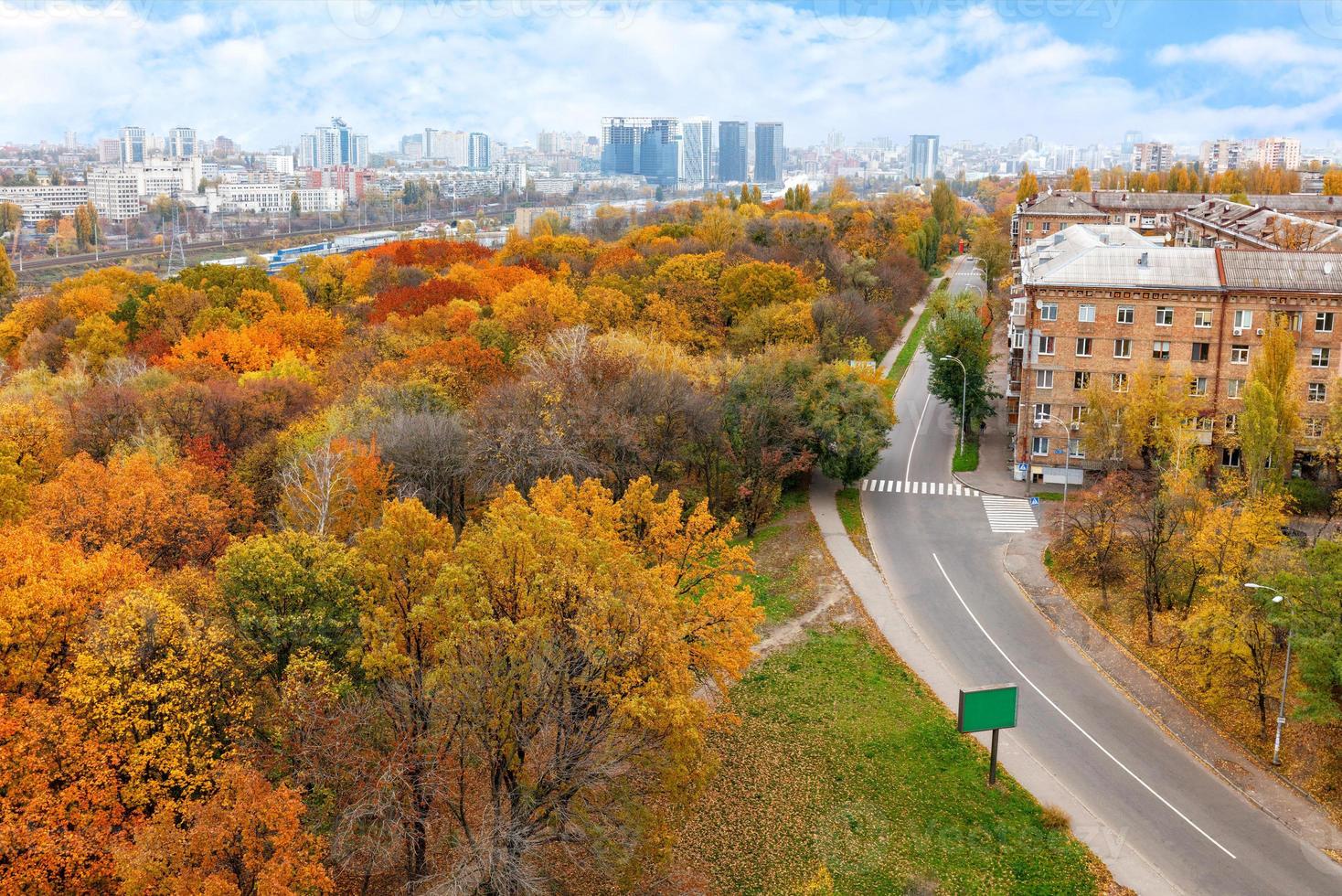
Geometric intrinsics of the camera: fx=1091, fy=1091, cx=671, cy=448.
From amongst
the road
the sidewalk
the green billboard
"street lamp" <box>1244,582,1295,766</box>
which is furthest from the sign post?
"street lamp" <box>1244,582,1295,766</box>

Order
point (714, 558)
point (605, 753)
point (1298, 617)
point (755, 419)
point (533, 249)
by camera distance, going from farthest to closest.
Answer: point (533, 249), point (755, 419), point (714, 558), point (1298, 617), point (605, 753)

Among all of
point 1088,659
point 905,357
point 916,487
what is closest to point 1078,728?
point 1088,659

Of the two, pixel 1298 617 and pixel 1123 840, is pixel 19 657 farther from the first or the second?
pixel 1298 617

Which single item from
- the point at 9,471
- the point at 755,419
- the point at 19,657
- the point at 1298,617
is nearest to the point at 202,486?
the point at 9,471

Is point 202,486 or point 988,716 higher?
point 202,486

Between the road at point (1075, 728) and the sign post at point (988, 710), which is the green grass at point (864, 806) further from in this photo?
the sign post at point (988, 710)

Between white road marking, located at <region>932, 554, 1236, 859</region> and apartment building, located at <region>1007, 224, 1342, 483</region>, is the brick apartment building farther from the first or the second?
white road marking, located at <region>932, 554, 1236, 859</region>

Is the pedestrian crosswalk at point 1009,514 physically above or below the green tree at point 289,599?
below

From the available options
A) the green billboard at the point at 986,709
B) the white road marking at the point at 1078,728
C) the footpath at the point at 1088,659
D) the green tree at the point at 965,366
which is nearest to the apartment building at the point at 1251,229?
the green tree at the point at 965,366
